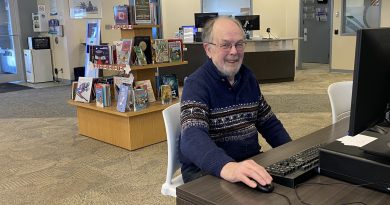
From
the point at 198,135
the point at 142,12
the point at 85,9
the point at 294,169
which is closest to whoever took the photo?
the point at 294,169

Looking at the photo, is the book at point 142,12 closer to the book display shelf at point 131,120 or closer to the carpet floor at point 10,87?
the book display shelf at point 131,120

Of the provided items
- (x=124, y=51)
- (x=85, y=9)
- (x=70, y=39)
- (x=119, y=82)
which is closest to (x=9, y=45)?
(x=70, y=39)

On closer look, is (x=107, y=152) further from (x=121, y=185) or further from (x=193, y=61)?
(x=193, y=61)

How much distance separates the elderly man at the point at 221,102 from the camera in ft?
5.22

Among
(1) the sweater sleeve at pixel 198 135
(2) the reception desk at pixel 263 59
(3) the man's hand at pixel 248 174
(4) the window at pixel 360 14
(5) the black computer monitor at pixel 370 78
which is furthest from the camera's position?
(4) the window at pixel 360 14

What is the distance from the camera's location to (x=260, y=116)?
1933 mm

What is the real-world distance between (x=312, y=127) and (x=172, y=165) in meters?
3.06

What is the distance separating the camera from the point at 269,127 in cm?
196

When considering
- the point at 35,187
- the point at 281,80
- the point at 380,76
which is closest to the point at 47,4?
the point at 281,80

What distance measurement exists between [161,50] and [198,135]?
2825 millimetres

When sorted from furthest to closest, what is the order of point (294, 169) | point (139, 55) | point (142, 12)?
point (142, 12), point (139, 55), point (294, 169)

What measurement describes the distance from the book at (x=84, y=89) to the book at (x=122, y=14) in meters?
0.71

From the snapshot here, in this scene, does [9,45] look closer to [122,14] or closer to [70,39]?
[70,39]

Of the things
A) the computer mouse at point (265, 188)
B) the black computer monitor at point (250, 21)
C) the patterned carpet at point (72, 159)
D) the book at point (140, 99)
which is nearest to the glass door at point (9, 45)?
the patterned carpet at point (72, 159)
